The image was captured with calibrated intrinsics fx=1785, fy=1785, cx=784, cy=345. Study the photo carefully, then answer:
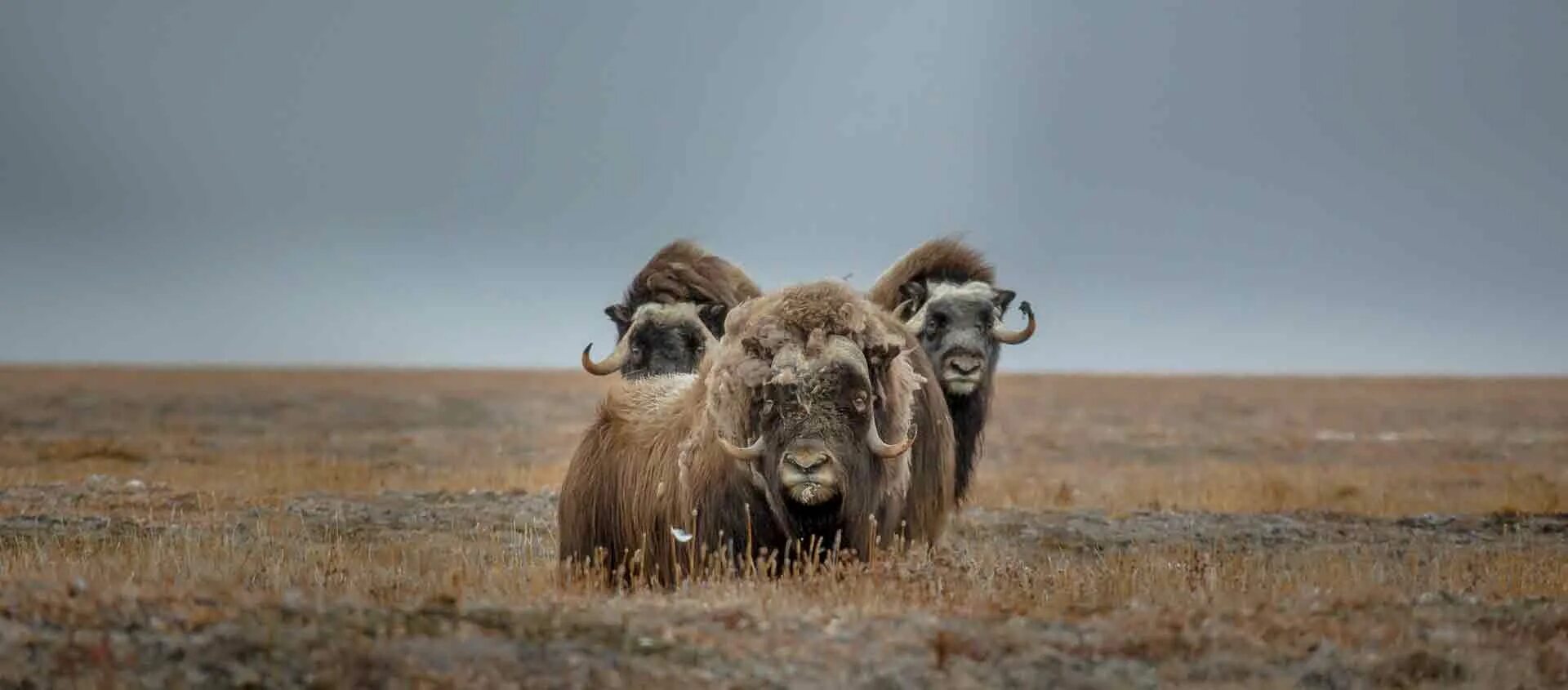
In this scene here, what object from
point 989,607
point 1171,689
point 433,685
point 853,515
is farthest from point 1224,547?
point 433,685

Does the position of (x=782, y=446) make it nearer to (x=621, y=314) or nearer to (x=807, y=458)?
(x=807, y=458)

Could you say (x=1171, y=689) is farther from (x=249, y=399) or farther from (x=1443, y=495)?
(x=249, y=399)

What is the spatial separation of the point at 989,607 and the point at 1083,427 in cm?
4113

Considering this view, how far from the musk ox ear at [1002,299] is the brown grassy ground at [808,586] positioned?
2.06 m

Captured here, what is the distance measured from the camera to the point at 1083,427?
4894 cm

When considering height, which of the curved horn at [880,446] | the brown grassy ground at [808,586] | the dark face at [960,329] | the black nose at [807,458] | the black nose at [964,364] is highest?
the dark face at [960,329]

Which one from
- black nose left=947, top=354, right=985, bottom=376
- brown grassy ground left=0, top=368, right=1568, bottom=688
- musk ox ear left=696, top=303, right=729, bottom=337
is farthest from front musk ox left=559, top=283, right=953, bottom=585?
musk ox ear left=696, top=303, right=729, bottom=337

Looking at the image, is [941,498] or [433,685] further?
[941,498]

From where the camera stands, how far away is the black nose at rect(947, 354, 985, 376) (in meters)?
14.2

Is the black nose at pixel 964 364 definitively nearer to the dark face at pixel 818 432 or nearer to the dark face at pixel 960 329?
the dark face at pixel 960 329

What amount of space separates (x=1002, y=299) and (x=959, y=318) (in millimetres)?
774

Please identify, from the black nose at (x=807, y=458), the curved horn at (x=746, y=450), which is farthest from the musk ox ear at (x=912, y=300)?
the black nose at (x=807, y=458)

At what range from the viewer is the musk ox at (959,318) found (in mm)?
14328

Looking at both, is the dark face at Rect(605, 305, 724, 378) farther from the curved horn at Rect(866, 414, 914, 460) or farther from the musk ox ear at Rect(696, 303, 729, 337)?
the curved horn at Rect(866, 414, 914, 460)
